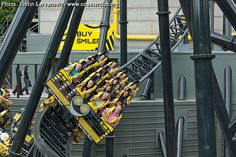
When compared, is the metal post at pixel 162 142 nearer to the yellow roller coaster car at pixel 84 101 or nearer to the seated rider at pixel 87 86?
the yellow roller coaster car at pixel 84 101

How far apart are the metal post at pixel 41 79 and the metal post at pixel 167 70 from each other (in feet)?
2.78

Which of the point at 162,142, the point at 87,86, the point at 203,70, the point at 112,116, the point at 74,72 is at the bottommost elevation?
the point at 162,142

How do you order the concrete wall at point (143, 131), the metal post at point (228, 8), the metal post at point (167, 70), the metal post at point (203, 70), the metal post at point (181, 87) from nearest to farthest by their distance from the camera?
the metal post at point (203, 70) → the metal post at point (228, 8) → the metal post at point (167, 70) → the concrete wall at point (143, 131) → the metal post at point (181, 87)

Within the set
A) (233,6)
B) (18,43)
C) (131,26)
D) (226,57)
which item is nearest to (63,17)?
(18,43)

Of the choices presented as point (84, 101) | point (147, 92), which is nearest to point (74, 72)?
point (84, 101)

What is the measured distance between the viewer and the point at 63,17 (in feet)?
14.8

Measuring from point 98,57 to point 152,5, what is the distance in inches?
408

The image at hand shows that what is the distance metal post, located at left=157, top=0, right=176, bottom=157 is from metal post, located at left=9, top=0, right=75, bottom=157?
848 mm

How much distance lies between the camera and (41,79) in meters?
4.66

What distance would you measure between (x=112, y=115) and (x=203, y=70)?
2378mm

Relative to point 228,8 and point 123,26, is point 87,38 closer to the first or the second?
point 123,26

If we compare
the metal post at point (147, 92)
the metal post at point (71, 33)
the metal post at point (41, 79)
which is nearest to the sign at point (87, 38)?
the metal post at point (147, 92)

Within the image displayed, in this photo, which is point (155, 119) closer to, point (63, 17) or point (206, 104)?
point (63, 17)

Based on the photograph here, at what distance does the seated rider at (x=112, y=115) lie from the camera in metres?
4.79
